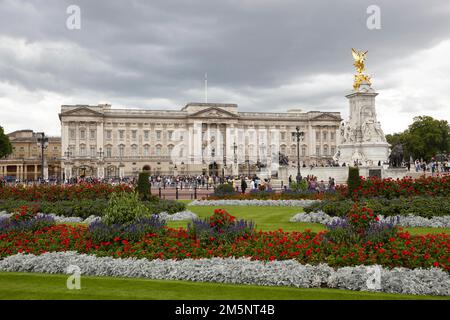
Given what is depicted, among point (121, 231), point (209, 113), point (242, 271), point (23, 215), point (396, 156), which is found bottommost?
point (242, 271)

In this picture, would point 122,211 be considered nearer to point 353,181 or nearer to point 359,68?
point 353,181

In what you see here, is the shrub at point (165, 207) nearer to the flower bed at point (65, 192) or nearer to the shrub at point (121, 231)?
the flower bed at point (65, 192)

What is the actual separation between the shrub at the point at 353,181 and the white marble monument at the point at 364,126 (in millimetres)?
25133

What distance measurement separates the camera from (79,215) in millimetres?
18734

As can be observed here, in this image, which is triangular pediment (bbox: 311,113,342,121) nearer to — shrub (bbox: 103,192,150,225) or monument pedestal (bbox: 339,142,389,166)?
monument pedestal (bbox: 339,142,389,166)

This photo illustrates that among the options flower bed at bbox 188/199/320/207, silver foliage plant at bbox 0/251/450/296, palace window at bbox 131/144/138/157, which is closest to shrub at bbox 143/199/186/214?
flower bed at bbox 188/199/320/207

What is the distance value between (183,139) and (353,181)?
8391cm

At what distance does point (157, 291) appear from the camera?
8.25 metres

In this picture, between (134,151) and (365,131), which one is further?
(134,151)

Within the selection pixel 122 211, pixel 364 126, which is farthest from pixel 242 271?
pixel 364 126

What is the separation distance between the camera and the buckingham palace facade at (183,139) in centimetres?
9506

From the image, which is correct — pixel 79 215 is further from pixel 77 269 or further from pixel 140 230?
pixel 77 269

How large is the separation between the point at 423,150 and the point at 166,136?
166 ft

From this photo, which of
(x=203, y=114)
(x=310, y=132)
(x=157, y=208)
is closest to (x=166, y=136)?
(x=203, y=114)
